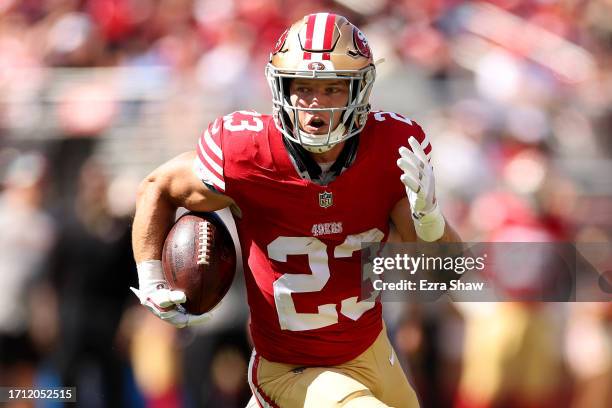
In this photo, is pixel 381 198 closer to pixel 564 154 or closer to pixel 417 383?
pixel 417 383

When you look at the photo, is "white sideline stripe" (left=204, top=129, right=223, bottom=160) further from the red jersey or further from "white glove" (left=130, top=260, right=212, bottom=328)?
"white glove" (left=130, top=260, right=212, bottom=328)

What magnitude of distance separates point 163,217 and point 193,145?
235 cm

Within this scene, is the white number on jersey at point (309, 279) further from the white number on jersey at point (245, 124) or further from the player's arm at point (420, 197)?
the white number on jersey at point (245, 124)

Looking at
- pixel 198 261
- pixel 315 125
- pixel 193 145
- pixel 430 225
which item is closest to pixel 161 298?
pixel 198 261

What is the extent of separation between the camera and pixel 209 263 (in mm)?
3061

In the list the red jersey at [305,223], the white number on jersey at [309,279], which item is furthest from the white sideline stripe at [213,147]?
the white number on jersey at [309,279]

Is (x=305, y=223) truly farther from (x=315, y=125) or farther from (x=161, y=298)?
(x=161, y=298)

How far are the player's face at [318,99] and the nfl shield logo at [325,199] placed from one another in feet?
0.60

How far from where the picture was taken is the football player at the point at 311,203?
2.94 meters

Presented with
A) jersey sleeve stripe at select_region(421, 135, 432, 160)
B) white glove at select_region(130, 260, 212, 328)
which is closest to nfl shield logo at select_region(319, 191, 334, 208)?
jersey sleeve stripe at select_region(421, 135, 432, 160)

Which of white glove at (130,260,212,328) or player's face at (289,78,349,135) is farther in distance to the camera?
white glove at (130,260,212,328)

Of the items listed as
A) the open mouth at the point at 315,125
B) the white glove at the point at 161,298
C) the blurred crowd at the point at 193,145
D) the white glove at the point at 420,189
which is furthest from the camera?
the blurred crowd at the point at 193,145

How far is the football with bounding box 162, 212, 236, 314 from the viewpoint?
120 inches

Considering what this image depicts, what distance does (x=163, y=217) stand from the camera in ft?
10.3
